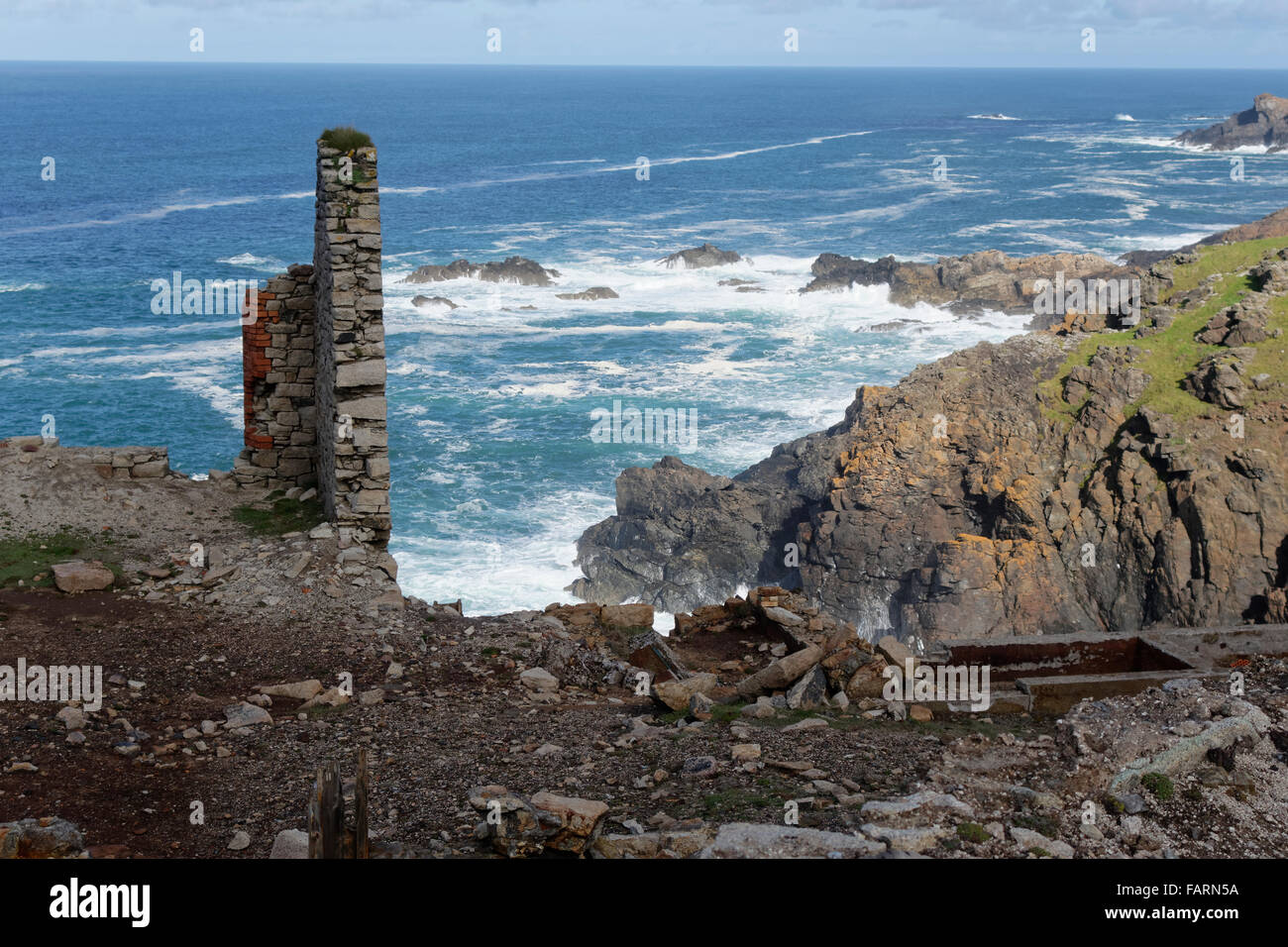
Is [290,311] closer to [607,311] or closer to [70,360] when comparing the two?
[70,360]

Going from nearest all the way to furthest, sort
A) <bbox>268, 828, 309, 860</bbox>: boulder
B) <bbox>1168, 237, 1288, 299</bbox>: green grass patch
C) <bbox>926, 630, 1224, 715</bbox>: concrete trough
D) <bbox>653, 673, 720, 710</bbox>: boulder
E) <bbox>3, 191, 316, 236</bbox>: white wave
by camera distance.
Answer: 1. <bbox>268, 828, 309, 860</bbox>: boulder
2. <bbox>653, 673, 720, 710</bbox>: boulder
3. <bbox>926, 630, 1224, 715</bbox>: concrete trough
4. <bbox>1168, 237, 1288, 299</bbox>: green grass patch
5. <bbox>3, 191, 316, 236</bbox>: white wave

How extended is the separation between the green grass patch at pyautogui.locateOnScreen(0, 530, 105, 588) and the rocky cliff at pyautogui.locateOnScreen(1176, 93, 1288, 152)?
12762 cm

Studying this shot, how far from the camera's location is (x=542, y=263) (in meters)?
67.0

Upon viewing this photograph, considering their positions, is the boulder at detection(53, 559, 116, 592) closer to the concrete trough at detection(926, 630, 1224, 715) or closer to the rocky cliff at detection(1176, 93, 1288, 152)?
the concrete trough at detection(926, 630, 1224, 715)

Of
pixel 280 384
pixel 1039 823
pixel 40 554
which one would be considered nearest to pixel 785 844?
pixel 1039 823

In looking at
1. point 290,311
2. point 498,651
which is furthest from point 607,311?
point 498,651

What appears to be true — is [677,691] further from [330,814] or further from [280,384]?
[280,384]

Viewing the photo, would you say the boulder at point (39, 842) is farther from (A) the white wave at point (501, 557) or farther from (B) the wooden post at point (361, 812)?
(A) the white wave at point (501, 557)

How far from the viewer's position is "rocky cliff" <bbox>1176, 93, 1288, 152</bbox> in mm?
118312

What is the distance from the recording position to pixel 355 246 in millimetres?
13555

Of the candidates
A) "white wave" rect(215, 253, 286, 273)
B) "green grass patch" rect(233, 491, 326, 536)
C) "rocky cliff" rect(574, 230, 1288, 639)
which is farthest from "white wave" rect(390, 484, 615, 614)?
"white wave" rect(215, 253, 286, 273)

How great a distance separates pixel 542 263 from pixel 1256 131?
90707 mm

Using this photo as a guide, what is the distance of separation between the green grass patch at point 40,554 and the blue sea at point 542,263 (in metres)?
16.2
